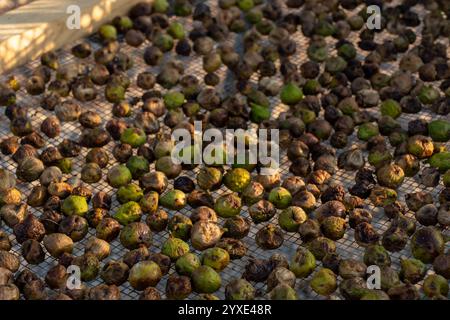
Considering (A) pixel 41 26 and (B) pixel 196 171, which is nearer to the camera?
(B) pixel 196 171

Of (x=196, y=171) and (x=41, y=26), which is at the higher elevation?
(x=41, y=26)

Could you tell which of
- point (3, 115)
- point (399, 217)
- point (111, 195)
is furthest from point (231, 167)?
point (3, 115)

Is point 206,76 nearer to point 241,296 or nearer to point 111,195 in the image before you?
point 111,195

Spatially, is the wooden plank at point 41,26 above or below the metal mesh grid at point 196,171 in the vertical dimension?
above

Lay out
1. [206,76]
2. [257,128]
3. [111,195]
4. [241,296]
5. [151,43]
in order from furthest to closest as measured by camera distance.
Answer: [151,43], [206,76], [257,128], [111,195], [241,296]

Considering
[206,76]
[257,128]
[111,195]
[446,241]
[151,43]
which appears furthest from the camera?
[151,43]

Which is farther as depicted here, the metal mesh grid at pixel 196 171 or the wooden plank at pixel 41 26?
the wooden plank at pixel 41 26
